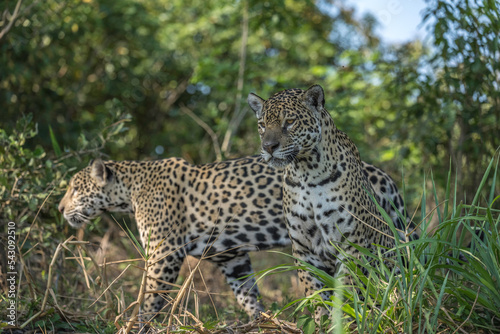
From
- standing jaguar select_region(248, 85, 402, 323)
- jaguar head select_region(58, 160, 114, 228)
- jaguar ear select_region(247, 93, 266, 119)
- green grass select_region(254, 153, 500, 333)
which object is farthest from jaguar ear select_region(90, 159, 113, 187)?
green grass select_region(254, 153, 500, 333)

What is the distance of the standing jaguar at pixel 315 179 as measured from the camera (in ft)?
15.7

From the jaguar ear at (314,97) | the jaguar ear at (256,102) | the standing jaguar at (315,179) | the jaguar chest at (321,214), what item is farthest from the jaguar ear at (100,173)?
the jaguar ear at (314,97)

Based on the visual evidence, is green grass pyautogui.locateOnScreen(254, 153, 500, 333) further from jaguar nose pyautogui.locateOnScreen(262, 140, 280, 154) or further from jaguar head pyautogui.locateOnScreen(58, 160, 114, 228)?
jaguar head pyautogui.locateOnScreen(58, 160, 114, 228)

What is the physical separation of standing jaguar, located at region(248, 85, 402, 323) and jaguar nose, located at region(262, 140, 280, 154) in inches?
0.5

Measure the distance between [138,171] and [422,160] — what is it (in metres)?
5.72

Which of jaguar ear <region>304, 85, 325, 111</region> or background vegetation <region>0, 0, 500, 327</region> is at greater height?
jaguar ear <region>304, 85, 325, 111</region>

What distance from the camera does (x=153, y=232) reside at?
6.18 meters

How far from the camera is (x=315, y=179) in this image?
4938 mm

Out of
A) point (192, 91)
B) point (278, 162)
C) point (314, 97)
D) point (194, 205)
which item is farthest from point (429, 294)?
point (192, 91)

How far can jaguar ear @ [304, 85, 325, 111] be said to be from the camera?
194 inches

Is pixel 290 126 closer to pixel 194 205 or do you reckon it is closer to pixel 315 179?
pixel 315 179

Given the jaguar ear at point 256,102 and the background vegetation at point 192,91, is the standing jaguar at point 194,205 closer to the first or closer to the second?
the background vegetation at point 192,91

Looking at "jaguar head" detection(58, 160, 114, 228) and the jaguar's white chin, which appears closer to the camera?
the jaguar's white chin

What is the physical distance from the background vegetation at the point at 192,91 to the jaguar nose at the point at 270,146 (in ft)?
6.94
